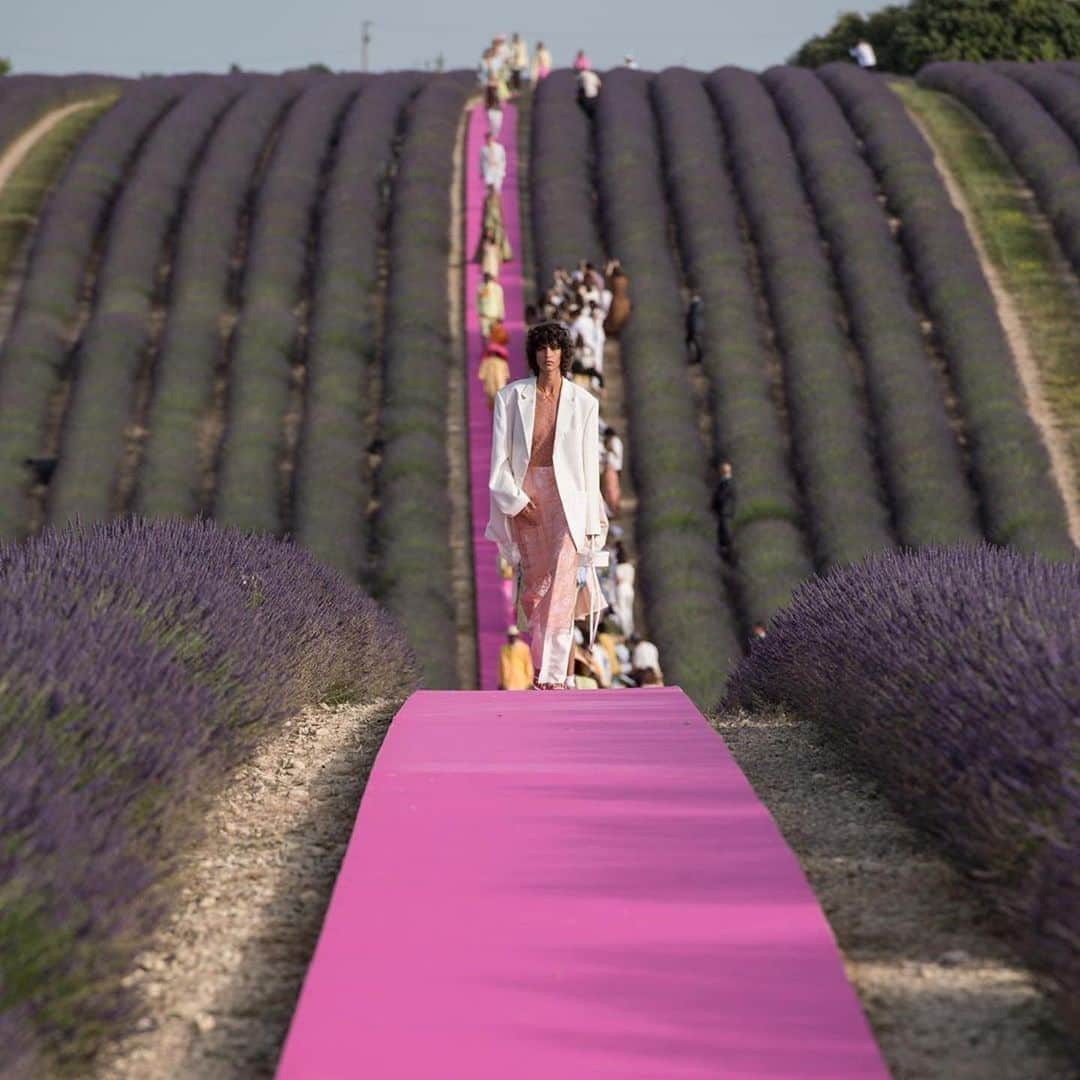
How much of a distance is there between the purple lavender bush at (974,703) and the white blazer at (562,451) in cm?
136

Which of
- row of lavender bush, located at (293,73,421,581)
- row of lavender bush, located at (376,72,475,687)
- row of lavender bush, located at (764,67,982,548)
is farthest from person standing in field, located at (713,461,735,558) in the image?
row of lavender bush, located at (293,73,421,581)

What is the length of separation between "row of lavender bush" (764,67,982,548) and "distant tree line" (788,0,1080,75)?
839 inches

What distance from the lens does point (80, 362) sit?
29.7m

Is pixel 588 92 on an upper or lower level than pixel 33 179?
upper

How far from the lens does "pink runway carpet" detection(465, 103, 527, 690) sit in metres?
22.9

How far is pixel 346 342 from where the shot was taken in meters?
30.1

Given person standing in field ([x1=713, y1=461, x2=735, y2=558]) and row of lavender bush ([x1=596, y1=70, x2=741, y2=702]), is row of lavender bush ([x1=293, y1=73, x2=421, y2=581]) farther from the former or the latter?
person standing in field ([x1=713, y1=461, x2=735, y2=558])

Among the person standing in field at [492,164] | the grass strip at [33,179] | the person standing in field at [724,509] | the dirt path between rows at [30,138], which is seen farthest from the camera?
the dirt path between rows at [30,138]

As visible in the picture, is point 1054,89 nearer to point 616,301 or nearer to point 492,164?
point 492,164

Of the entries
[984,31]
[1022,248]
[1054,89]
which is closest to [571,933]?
[1022,248]

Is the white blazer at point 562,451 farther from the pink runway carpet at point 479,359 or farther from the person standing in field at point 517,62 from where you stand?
the person standing in field at point 517,62

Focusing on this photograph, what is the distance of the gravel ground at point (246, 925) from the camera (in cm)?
417

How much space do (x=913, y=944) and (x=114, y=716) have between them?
7.16 feet

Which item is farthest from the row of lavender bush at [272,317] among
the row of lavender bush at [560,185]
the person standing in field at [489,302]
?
the row of lavender bush at [560,185]
